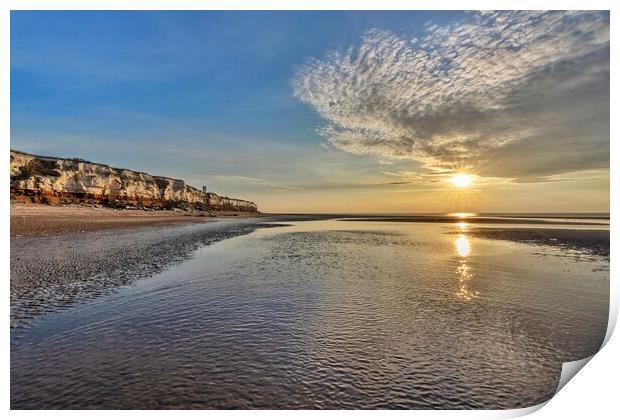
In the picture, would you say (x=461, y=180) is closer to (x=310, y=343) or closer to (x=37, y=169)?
(x=310, y=343)

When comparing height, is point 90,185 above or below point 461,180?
above

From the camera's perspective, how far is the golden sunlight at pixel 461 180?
50.4 feet

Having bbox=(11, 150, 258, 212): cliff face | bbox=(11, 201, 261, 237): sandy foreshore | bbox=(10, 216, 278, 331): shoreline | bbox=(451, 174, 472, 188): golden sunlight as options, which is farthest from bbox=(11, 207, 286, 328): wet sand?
bbox=(11, 150, 258, 212): cliff face

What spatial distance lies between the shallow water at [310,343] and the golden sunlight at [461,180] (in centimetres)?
643

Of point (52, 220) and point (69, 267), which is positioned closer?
point (69, 267)

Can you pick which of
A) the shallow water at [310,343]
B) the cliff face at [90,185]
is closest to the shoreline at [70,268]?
the shallow water at [310,343]

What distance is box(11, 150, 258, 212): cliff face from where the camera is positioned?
32531 mm

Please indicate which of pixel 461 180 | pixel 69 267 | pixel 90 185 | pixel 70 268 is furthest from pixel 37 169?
pixel 461 180

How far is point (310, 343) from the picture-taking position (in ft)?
18.9

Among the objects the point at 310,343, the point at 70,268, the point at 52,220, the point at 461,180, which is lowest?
the point at 310,343

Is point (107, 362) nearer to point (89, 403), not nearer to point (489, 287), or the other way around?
point (89, 403)

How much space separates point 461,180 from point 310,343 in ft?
44.0

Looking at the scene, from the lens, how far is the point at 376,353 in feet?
17.8

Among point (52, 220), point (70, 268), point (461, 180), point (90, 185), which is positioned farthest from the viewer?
point (90, 185)
